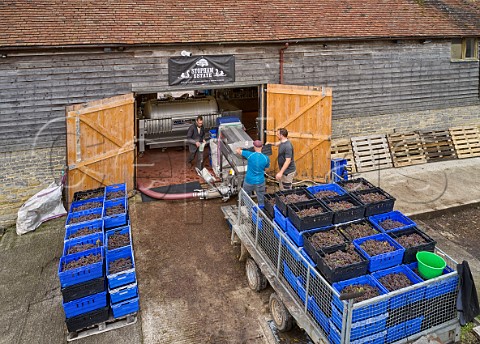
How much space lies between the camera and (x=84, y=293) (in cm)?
669

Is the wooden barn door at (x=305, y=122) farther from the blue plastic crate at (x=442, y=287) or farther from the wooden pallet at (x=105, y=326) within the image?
the wooden pallet at (x=105, y=326)

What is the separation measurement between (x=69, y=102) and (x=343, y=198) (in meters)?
7.60

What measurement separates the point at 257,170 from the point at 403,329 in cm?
448

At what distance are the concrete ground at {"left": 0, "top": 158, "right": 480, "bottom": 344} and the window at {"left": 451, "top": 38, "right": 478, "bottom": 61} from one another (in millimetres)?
5879

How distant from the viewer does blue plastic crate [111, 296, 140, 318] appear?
22.9ft

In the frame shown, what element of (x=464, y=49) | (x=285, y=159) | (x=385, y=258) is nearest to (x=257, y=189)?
(x=285, y=159)

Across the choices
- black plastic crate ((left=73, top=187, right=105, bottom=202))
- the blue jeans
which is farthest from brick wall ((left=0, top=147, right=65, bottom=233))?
the blue jeans

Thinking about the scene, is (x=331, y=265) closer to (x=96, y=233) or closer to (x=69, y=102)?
(x=96, y=233)

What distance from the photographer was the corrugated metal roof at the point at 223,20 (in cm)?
1060

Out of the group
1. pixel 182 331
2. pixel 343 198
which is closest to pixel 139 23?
pixel 343 198

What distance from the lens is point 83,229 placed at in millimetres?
8055

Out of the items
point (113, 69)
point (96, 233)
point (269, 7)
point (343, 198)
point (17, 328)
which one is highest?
point (269, 7)

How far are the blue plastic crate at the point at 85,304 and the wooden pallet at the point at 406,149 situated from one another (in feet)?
36.1

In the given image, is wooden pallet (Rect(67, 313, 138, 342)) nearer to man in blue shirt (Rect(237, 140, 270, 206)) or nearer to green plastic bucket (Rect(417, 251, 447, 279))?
man in blue shirt (Rect(237, 140, 270, 206))
